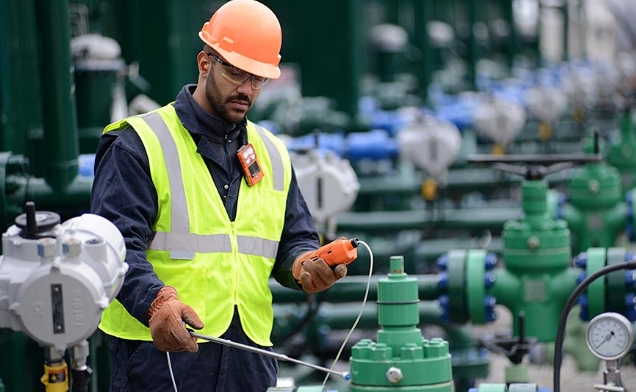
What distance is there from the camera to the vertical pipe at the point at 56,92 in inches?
236

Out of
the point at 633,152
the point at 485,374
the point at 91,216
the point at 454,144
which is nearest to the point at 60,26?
the point at 91,216

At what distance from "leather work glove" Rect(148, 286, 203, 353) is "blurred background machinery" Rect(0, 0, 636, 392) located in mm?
473

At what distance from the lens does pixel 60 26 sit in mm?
6031

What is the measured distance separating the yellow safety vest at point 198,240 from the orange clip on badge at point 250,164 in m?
0.03

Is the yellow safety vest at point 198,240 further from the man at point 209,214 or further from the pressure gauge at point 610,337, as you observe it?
the pressure gauge at point 610,337

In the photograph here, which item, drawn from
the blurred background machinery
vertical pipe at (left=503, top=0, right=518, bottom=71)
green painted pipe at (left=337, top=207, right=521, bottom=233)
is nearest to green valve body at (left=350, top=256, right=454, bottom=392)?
the blurred background machinery

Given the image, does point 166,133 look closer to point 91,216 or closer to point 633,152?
point 91,216

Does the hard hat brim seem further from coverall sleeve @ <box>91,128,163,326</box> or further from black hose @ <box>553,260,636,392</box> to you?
black hose @ <box>553,260,636,392</box>

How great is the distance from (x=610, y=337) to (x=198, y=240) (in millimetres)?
1300

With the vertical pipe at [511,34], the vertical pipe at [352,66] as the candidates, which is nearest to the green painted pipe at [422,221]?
the vertical pipe at [352,66]

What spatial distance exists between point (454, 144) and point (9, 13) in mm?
3942

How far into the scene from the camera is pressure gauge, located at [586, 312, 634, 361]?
4.50 meters

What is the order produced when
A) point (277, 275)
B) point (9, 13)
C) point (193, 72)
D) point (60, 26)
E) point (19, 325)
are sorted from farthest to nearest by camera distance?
point (193, 72) → point (9, 13) → point (60, 26) → point (277, 275) → point (19, 325)

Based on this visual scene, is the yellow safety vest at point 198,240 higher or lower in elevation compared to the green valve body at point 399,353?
higher
